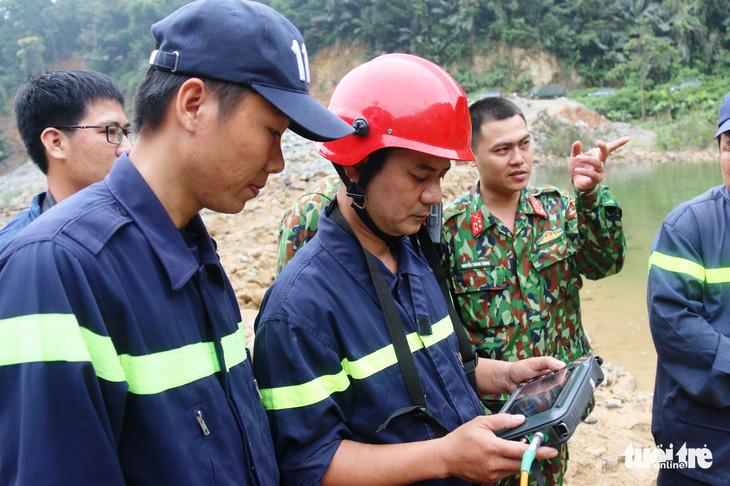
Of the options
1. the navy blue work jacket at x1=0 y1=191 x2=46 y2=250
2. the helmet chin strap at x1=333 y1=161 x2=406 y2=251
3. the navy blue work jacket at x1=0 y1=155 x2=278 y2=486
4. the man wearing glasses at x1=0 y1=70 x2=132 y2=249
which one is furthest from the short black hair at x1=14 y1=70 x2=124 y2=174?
the navy blue work jacket at x1=0 y1=155 x2=278 y2=486

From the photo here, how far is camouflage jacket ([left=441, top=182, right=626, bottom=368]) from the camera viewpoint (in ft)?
9.46

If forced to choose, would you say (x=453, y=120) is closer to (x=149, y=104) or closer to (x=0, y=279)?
(x=149, y=104)

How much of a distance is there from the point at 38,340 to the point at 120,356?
19cm

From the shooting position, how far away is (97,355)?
1.08 meters

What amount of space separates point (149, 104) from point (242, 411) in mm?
775

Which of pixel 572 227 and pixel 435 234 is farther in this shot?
pixel 572 227

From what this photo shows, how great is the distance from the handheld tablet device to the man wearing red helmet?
0.07 metres

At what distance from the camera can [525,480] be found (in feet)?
4.94

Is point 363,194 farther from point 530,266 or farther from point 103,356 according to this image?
point 530,266

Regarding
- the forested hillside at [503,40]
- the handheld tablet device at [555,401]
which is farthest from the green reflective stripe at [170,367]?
the forested hillside at [503,40]

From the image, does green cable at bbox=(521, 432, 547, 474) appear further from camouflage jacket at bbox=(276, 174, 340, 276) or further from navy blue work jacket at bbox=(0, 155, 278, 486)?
camouflage jacket at bbox=(276, 174, 340, 276)

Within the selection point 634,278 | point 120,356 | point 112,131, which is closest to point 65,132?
point 112,131

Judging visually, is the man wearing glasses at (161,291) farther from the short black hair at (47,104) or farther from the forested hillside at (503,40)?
the forested hillside at (503,40)

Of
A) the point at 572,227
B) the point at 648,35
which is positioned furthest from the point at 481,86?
the point at 572,227
